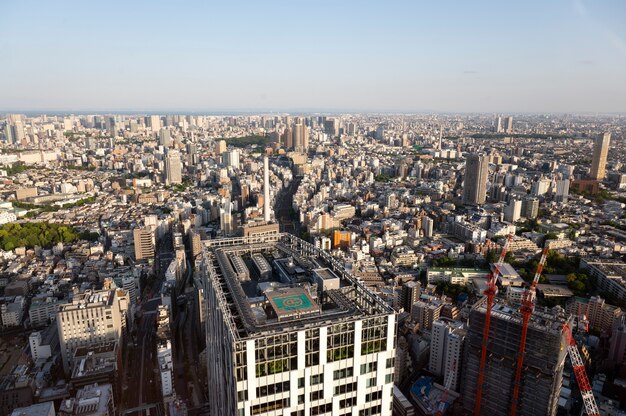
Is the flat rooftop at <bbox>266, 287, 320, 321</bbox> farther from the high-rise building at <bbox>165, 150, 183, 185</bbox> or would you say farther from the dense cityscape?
the high-rise building at <bbox>165, 150, 183, 185</bbox>

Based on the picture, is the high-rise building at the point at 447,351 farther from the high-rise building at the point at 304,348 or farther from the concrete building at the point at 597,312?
the high-rise building at the point at 304,348

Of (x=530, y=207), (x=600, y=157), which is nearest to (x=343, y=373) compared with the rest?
(x=530, y=207)

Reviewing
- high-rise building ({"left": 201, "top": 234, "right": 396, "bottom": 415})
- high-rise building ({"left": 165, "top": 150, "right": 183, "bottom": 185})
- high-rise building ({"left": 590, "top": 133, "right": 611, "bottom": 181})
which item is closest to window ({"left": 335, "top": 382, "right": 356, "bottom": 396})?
high-rise building ({"left": 201, "top": 234, "right": 396, "bottom": 415})

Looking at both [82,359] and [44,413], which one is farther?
[82,359]

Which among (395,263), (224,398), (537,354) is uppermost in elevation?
(224,398)

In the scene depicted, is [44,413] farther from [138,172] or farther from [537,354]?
[138,172]

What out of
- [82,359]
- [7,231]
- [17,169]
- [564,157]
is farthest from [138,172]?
[564,157]
